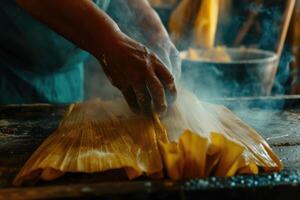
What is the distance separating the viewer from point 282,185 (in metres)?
1.30

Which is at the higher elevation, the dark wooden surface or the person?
the person

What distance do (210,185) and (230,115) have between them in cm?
82

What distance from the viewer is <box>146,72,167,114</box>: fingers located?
1.72 meters

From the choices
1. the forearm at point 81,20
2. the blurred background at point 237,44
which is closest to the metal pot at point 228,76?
the blurred background at point 237,44

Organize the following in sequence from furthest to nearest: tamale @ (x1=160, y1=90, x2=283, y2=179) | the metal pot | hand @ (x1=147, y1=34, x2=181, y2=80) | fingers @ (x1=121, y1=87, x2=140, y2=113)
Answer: the metal pot < hand @ (x1=147, y1=34, x2=181, y2=80) < fingers @ (x1=121, y1=87, x2=140, y2=113) < tamale @ (x1=160, y1=90, x2=283, y2=179)

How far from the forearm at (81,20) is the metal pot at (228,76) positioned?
5.17ft

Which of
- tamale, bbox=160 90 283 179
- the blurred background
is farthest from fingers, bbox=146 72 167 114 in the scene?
the blurred background

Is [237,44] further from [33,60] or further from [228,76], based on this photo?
[33,60]

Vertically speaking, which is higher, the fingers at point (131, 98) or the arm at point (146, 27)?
the arm at point (146, 27)

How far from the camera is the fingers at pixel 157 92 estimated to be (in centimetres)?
172

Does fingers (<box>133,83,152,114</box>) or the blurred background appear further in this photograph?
the blurred background

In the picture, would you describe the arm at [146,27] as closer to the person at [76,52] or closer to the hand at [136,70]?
the person at [76,52]

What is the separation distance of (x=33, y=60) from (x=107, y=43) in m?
1.06

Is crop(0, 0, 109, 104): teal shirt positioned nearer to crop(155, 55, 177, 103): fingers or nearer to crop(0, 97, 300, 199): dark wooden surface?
crop(0, 97, 300, 199): dark wooden surface
